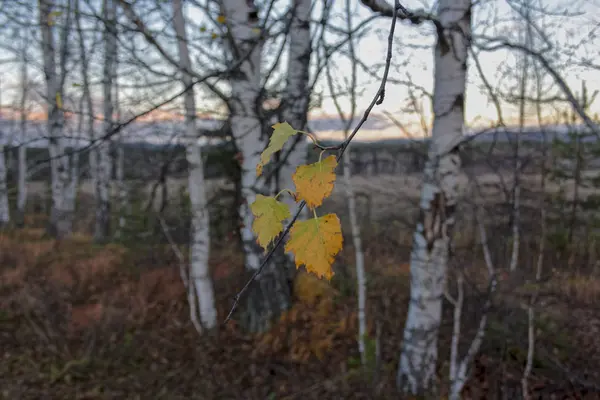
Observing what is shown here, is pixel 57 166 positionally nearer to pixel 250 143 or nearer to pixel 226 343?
pixel 226 343

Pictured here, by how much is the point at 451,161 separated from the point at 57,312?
5167 millimetres

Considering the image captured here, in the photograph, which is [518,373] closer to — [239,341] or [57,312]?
[239,341]

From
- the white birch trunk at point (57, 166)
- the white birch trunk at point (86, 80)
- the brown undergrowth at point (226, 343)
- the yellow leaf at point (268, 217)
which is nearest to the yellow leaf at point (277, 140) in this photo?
the yellow leaf at point (268, 217)

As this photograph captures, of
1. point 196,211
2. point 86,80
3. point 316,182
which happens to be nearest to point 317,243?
point 316,182

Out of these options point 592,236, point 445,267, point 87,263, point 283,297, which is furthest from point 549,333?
point 87,263

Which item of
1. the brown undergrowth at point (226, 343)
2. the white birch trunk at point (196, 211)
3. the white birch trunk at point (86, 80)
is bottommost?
the brown undergrowth at point (226, 343)

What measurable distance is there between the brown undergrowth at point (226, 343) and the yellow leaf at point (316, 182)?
10.7 ft

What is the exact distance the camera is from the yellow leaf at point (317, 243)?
75 cm

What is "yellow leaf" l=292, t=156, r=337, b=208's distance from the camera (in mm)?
726

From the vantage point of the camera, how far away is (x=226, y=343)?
16.8ft

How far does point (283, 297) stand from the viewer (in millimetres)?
5441

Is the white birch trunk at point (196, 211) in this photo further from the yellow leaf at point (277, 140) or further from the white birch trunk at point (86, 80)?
the yellow leaf at point (277, 140)

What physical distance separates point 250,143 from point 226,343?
2.31 metres

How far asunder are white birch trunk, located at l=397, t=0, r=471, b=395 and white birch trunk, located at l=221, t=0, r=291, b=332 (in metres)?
1.11
